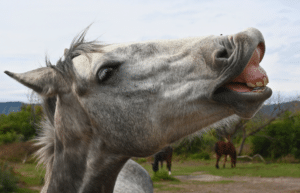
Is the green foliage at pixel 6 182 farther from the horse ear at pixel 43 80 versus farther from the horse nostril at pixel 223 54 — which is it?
the horse nostril at pixel 223 54

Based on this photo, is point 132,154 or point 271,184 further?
point 271,184

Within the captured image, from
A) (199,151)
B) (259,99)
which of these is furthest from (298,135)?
(259,99)

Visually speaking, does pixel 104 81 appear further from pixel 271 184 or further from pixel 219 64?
pixel 271 184

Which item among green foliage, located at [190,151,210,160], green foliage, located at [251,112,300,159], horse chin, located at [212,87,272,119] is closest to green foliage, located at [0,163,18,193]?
horse chin, located at [212,87,272,119]

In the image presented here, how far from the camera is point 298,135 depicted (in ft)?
57.7

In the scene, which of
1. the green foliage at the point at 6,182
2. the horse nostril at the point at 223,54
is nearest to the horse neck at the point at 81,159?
the horse nostril at the point at 223,54

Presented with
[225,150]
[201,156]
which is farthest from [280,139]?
A: [201,156]

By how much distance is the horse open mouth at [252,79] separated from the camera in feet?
4.28

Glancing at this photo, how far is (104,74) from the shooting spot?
5.21 feet

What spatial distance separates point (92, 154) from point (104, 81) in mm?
514

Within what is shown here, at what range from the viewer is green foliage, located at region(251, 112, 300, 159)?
17.5 metres

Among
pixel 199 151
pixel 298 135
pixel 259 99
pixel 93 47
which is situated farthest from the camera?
pixel 199 151

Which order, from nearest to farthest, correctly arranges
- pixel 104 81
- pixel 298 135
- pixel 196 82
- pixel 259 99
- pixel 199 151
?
pixel 259 99 → pixel 196 82 → pixel 104 81 → pixel 298 135 → pixel 199 151

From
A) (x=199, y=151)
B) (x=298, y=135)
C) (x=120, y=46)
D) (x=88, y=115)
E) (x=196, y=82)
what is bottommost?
(x=199, y=151)
